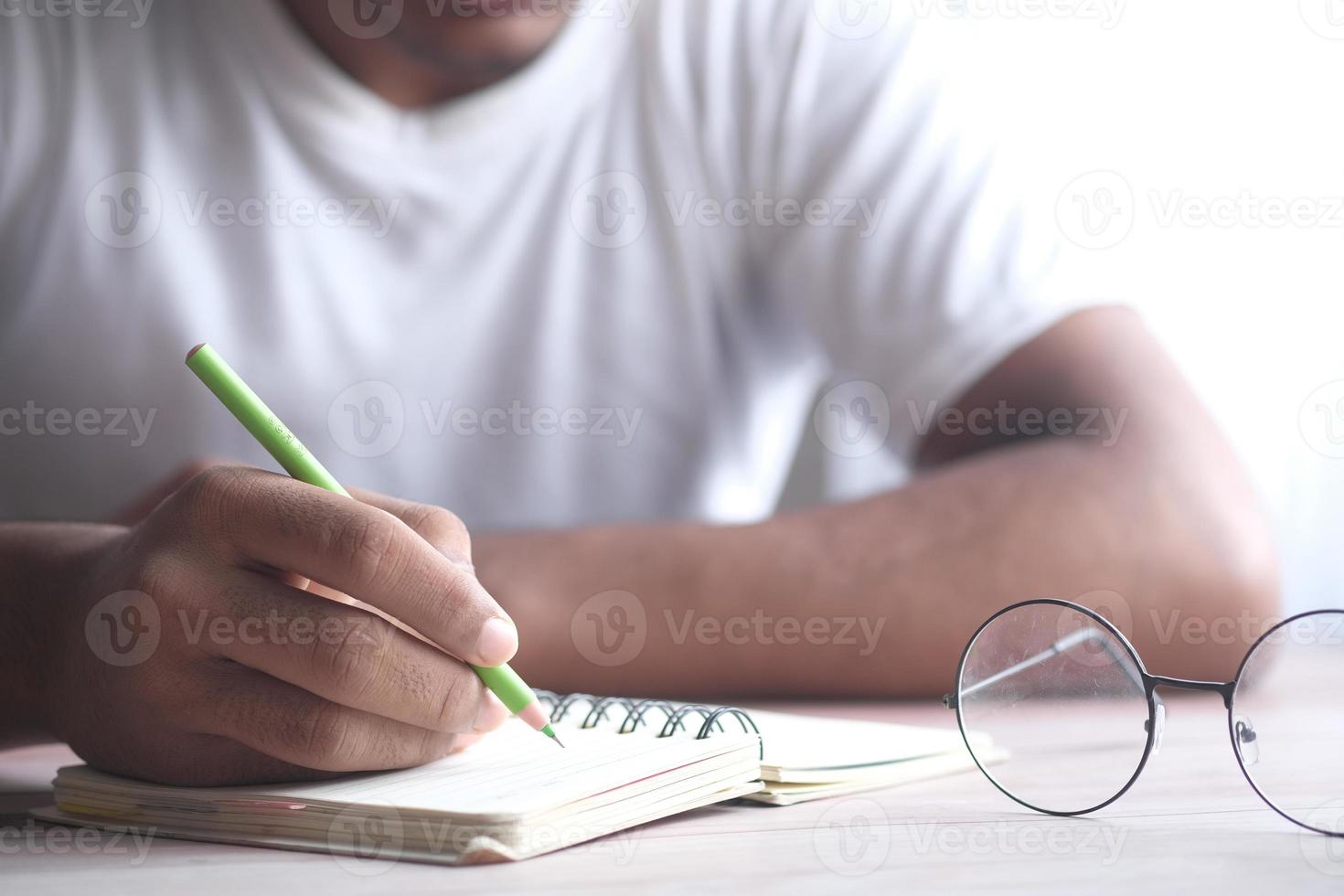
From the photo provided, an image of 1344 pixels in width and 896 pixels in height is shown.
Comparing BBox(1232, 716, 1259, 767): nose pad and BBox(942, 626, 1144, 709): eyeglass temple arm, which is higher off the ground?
BBox(942, 626, 1144, 709): eyeglass temple arm

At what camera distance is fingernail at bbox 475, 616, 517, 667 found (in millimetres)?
494

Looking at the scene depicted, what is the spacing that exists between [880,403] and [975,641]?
2.26 feet

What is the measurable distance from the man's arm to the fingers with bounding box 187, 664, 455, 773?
38 centimetres

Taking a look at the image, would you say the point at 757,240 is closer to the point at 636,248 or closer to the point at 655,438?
the point at 636,248

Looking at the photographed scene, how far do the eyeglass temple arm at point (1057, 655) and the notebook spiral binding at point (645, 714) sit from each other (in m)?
0.12

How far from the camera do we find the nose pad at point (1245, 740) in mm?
569
